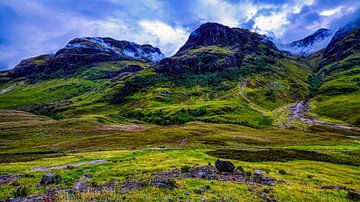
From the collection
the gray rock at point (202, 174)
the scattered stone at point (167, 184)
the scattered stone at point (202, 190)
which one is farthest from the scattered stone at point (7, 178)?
the gray rock at point (202, 174)

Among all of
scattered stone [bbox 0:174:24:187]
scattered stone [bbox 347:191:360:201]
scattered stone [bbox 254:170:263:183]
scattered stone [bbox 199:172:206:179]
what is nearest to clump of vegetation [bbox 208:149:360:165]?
scattered stone [bbox 254:170:263:183]

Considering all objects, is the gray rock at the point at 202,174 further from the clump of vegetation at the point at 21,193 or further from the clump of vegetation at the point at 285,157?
the clump of vegetation at the point at 21,193

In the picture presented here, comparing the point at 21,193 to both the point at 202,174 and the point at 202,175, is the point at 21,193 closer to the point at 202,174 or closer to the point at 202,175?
the point at 202,175

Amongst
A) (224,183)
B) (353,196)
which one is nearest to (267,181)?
(224,183)

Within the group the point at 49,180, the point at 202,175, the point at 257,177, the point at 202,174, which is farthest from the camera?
the point at 202,174

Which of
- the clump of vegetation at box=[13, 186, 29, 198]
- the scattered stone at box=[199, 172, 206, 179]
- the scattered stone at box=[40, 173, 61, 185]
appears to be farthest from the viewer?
the scattered stone at box=[199, 172, 206, 179]

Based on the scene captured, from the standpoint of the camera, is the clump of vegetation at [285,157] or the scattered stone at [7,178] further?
the clump of vegetation at [285,157]

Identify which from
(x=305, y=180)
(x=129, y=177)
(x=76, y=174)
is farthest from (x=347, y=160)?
(x=76, y=174)

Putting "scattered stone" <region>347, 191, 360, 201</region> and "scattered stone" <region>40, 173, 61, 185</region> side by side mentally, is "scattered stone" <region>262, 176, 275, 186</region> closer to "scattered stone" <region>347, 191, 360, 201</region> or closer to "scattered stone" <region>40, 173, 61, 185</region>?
"scattered stone" <region>347, 191, 360, 201</region>

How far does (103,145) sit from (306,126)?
11505 centimetres

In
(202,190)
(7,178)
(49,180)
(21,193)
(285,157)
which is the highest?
(285,157)

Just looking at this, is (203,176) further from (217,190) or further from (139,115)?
(139,115)

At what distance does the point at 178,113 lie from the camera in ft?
591

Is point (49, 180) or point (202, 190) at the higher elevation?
point (202, 190)
